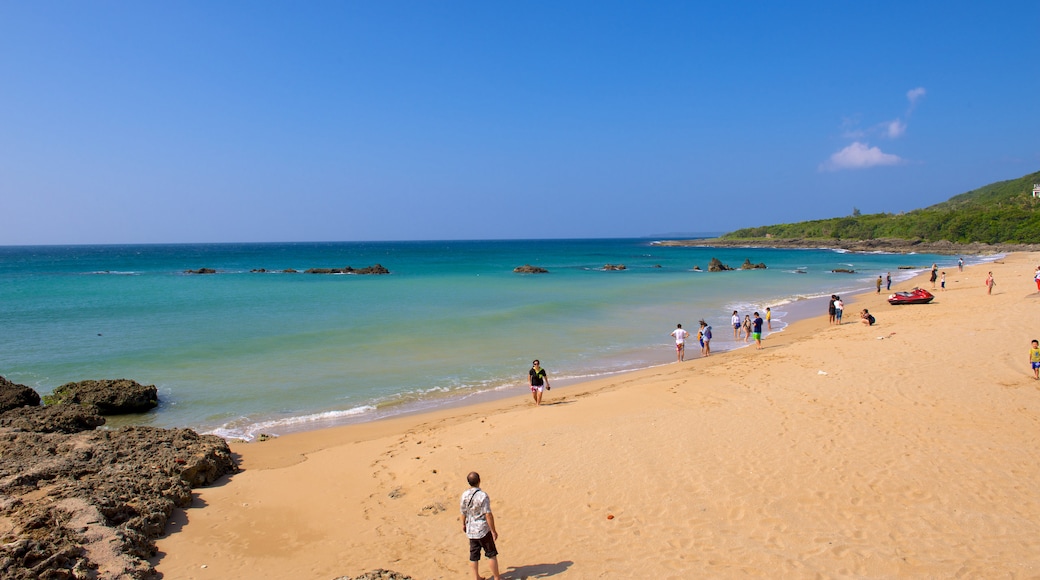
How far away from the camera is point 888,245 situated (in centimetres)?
9756

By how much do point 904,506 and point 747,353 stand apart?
11146 millimetres

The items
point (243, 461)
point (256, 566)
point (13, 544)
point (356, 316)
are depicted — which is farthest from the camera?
point (356, 316)

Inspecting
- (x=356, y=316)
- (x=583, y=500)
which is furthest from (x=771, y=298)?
(x=583, y=500)

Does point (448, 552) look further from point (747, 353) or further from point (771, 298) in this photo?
point (771, 298)

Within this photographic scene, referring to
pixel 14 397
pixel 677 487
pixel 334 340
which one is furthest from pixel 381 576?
pixel 334 340

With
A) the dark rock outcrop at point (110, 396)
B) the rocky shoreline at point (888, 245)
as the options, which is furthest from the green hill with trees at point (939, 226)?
the dark rock outcrop at point (110, 396)

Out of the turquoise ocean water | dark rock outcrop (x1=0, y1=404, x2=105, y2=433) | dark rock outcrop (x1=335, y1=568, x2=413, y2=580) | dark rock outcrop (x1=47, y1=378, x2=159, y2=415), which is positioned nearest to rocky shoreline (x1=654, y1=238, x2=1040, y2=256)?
the turquoise ocean water

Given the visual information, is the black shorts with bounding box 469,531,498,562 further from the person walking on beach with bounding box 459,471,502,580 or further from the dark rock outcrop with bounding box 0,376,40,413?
the dark rock outcrop with bounding box 0,376,40,413

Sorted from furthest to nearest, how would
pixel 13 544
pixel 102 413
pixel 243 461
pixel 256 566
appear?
1. pixel 102 413
2. pixel 243 461
3. pixel 256 566
4. pixel 13 544

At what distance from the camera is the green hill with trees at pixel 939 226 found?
8306 cm

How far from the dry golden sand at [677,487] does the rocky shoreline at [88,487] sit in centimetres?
45

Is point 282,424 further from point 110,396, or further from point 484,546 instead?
point 484,546

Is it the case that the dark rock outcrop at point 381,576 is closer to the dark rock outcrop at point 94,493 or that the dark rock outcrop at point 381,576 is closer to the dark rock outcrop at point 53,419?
the dark rock outcrop at point 94,493

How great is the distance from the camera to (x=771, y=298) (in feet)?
118
